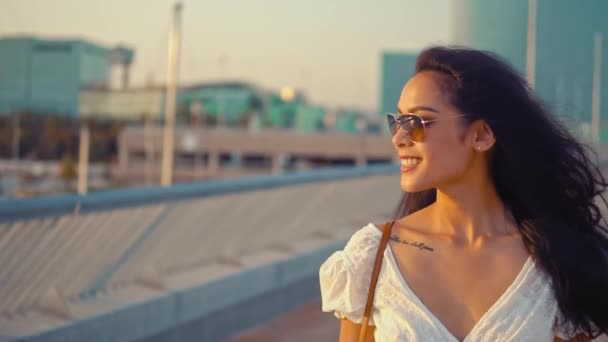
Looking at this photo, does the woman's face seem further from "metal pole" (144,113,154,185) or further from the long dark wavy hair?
"metal pole" (144,113,154,185)

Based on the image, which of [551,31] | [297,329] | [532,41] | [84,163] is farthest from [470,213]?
[84,163]

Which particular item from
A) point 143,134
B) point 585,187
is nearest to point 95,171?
point 143,134

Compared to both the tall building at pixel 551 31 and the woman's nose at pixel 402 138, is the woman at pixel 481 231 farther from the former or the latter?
the tall building at pixel 551 31

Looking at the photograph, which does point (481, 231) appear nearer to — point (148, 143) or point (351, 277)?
point (351, 277)

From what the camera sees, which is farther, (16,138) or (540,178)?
(16,138)

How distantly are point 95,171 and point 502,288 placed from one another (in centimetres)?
8930

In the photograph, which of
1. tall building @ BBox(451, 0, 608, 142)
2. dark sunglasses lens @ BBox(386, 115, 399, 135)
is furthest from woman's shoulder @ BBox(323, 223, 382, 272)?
tall building @ BBox(451, 0, 608, 142)

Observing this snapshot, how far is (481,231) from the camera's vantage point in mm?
2229

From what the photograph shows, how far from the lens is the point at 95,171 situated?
88.4 m

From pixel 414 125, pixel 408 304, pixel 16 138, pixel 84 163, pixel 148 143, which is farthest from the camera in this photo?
pixel 148 143

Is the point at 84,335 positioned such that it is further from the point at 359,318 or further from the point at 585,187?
the point at 585,187

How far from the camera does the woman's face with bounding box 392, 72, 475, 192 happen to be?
2.16 metres

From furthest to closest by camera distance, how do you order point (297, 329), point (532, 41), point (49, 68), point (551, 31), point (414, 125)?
point (49, 68) → point (532, 41) → point (551, 31) → point (297, 329) → point (414, 125)

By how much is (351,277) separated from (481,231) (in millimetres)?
406
